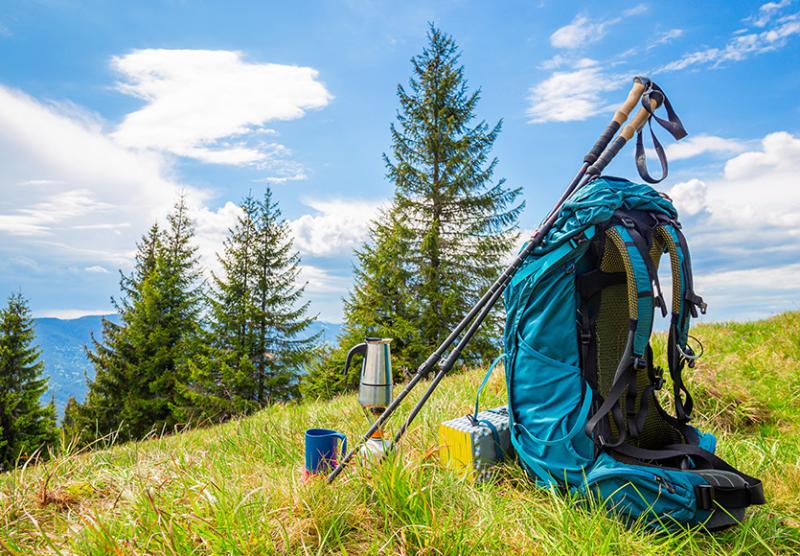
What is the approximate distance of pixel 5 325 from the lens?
2233cm

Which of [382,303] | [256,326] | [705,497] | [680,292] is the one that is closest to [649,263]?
[680,292]

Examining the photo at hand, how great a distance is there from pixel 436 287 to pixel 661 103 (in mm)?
12154

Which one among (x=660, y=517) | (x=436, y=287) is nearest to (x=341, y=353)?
(x=436, y=287)

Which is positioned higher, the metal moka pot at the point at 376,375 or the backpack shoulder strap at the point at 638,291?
the backpack shoulder strap at the point at 638,291

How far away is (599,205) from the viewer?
2508 millimetres

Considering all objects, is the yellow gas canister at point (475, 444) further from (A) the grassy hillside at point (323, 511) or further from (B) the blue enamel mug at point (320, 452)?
(B) the blue enamel mug at point (320, 452)

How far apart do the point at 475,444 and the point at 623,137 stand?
77.9 inches

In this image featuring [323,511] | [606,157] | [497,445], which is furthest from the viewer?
[497,445]

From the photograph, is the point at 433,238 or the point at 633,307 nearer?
the point at 633,307

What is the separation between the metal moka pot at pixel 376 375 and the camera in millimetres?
3176

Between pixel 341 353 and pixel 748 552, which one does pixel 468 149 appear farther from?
pixel 748 552

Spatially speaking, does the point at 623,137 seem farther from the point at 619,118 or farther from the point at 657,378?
the point at 657,378

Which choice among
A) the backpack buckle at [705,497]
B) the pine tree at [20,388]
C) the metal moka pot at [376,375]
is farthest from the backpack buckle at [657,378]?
the pine tree at [20,388]

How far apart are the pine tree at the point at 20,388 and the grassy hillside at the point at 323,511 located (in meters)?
22.3
